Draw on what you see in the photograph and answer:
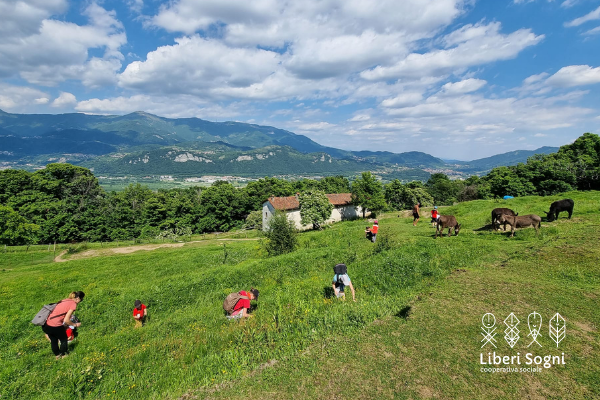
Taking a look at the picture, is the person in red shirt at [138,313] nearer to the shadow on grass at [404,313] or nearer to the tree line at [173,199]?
the shadow on grass at [404,313]

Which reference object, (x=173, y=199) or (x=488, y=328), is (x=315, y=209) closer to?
(x=488, y=328)

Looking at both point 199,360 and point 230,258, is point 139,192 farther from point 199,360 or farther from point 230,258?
point 199,360

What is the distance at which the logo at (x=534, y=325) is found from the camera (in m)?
6.80

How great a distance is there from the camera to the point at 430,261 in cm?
1341

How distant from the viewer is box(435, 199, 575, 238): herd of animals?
16.1 m

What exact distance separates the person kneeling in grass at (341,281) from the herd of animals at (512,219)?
1036 centimetres

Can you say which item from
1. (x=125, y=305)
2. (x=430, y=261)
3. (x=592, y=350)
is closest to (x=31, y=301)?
(x=125, y=305)

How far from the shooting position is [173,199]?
241ft

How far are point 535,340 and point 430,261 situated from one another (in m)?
6.82

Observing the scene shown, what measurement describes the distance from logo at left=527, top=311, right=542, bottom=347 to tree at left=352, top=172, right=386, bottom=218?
4410 cm

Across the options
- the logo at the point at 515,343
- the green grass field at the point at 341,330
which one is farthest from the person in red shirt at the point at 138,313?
the logo at the point at 515,343

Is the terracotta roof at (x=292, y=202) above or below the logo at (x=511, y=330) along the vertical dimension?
below

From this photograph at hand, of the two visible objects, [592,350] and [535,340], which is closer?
[592,350]

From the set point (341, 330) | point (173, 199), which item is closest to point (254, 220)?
point (173, 199)
